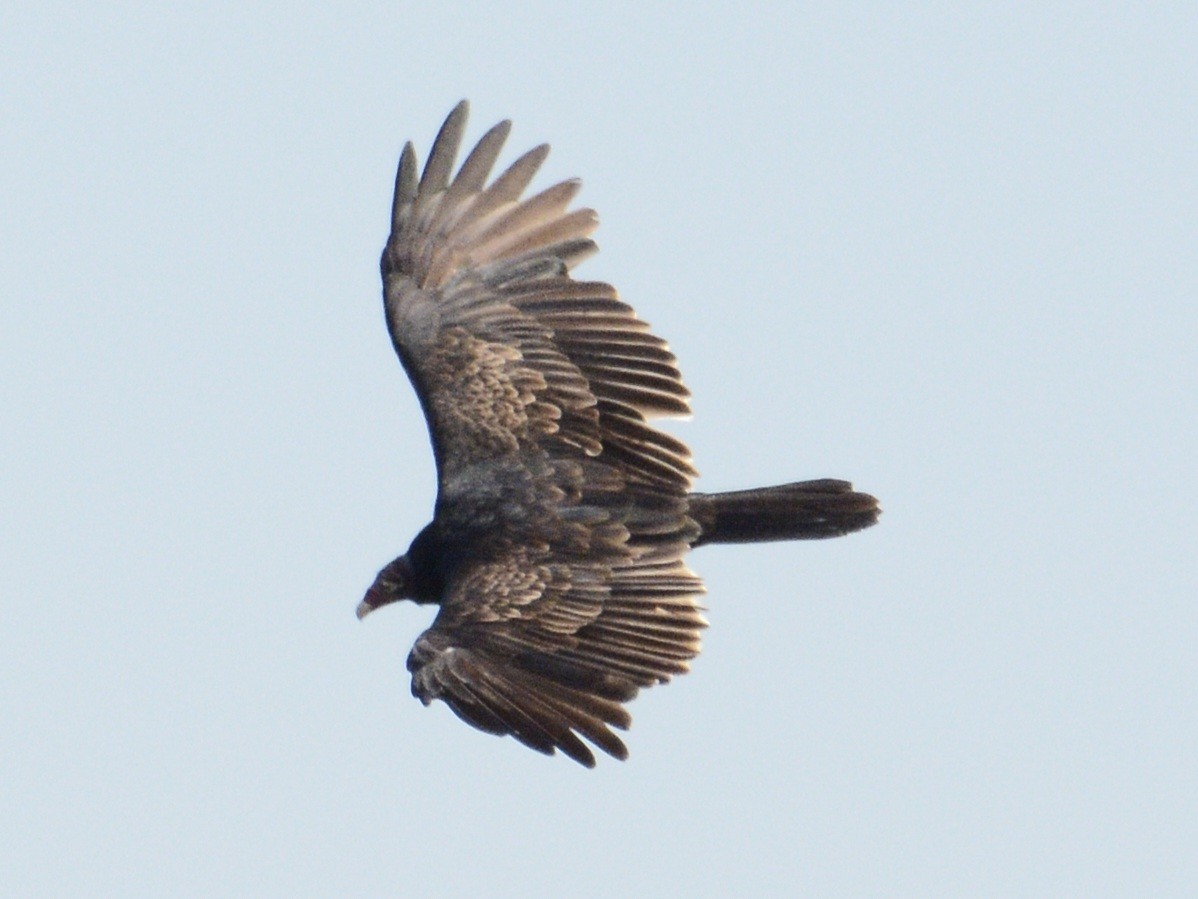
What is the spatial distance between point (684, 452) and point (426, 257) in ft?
5.09

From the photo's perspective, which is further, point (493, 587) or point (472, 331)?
point (472, 331)

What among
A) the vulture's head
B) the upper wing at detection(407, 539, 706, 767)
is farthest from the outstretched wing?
the vulture's head

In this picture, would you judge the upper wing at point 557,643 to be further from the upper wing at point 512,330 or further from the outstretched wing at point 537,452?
the upper wing at point 512,330

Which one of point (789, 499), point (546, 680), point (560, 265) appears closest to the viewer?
point (546, 680)

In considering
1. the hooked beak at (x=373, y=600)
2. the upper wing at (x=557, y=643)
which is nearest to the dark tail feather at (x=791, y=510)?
the upper wing at (x=557, y=643)

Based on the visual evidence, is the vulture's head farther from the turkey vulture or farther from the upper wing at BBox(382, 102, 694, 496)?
the upper wing at BBox(382, 102, 694, 496)

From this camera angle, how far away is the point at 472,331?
10000mm

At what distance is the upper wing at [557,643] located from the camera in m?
8.41

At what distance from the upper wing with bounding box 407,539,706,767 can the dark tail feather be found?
0.28 m

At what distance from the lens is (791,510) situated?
9406mm

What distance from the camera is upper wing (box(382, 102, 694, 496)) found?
379 inches

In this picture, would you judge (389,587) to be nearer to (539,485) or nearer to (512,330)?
(539,485)

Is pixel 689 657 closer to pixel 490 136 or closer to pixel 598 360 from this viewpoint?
pixel 598 360

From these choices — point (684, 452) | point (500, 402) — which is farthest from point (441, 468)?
point (684, 452)
